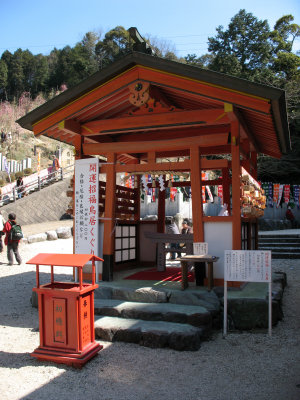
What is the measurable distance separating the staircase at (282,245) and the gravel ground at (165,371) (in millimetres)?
8793

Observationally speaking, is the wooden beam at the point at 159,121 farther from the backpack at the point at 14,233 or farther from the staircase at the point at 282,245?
the staircase at the point at 282,245

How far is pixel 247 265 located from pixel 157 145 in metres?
3.19

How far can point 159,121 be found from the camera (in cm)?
731

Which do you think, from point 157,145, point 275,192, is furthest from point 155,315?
point 275,192

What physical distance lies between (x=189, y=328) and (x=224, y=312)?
0.84 meters

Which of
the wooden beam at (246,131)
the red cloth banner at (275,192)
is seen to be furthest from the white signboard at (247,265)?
the red cloth banner at (275,192)

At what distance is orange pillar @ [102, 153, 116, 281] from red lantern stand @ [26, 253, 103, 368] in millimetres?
2815

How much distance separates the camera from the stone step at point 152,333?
4910mm

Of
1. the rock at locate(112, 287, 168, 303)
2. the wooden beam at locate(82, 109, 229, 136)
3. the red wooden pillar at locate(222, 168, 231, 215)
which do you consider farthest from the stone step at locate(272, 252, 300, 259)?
the rock at locate(112, 287, 168, 303)

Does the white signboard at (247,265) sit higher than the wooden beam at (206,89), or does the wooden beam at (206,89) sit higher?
the wooden beam at (206,89)

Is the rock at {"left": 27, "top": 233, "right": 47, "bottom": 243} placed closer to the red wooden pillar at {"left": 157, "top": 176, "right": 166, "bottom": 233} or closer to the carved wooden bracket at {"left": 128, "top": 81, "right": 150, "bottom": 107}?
the red wooden pillar at {"left": 157, "top": 176, "right": 166, "bottom": 233}

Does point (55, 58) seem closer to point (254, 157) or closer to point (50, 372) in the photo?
point (254, 157)

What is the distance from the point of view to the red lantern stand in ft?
14.3

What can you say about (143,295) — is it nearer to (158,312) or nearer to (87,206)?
(158,312)
